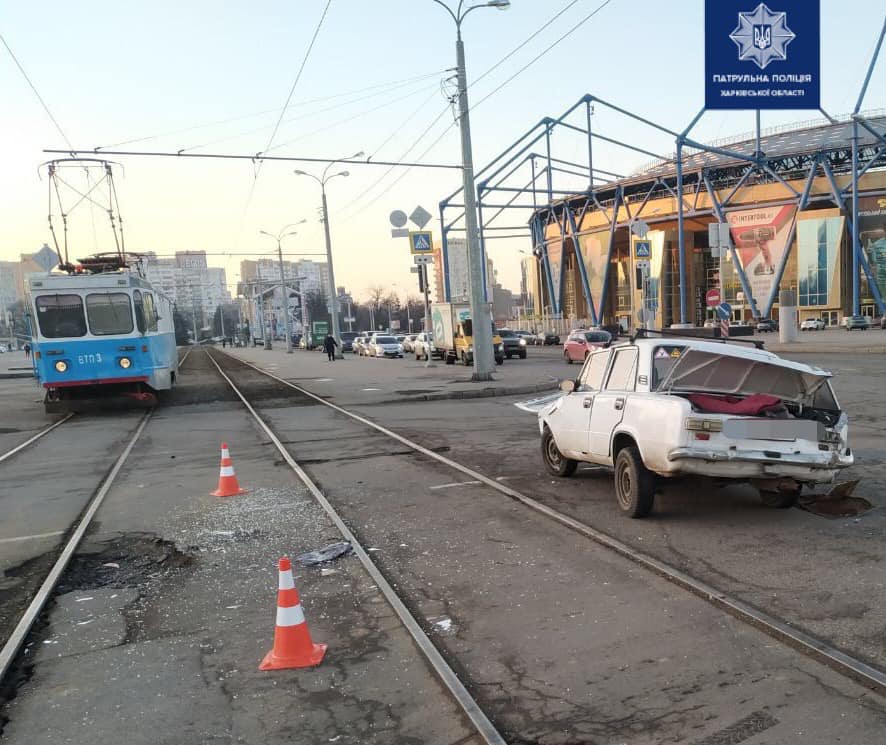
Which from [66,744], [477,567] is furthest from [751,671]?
[66,744]

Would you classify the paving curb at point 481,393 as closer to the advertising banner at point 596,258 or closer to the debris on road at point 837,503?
the debris on road at point 837,503

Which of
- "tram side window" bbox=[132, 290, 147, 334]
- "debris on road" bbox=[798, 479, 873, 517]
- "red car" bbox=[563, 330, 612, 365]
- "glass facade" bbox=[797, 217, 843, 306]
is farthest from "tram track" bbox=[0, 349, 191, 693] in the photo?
"glass facade" bbox=[797, 217, 843, 306]

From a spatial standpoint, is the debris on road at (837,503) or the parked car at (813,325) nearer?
the debris on road at (837,503)

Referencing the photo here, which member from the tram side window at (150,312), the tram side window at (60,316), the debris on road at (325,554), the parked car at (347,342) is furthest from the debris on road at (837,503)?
the parked car at (347,342)

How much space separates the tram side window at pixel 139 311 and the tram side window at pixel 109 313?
0.46ft

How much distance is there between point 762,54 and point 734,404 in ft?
51.9

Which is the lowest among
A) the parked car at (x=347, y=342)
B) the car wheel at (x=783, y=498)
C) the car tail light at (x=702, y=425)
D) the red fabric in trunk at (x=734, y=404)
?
the parked car at (x=347, y=342)

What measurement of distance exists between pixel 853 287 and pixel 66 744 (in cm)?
6297

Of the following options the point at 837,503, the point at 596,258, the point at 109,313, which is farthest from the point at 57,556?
the point at 596,258

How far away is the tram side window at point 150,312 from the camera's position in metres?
18.8

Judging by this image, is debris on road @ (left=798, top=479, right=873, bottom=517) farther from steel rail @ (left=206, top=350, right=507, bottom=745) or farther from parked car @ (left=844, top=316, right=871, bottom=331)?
parked car @ (left=844, top=316, right=871, bottom=331)

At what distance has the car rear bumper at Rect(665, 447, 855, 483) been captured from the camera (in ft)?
19.7

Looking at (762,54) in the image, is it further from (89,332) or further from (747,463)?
(89,332)

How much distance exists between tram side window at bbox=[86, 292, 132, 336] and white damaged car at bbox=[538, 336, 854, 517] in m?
13.8
